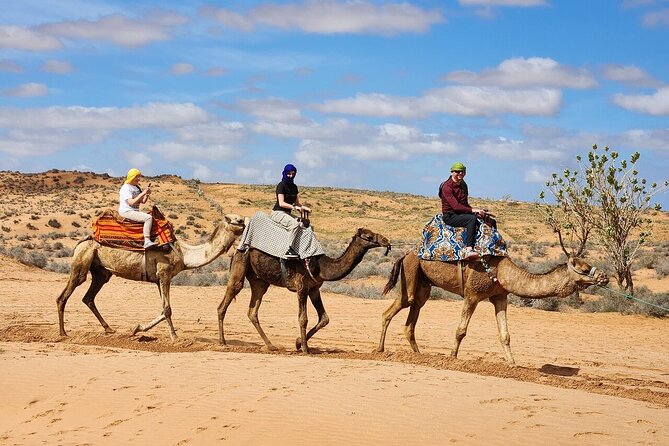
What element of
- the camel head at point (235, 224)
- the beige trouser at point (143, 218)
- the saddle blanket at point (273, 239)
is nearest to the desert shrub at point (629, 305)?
the saddle blanket at point (273, 239)

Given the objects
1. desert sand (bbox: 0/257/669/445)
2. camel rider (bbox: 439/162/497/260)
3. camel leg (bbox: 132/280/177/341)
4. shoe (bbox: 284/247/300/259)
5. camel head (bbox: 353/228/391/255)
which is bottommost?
desert sand (bbox: 0/257/669/445)

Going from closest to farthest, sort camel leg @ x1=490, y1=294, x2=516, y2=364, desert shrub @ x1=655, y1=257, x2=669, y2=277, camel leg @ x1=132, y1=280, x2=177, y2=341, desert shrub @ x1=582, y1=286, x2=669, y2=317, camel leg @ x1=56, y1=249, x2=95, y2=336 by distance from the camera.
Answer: camel leg @ x1=490, y1=294, x2=516, y2=364, camel leg @ x1=132, y1=280, x2=177, y2=341, camel leg @ x1=56, y1=249, x2=95, y2=336, desert shrub @ x1=582, y1=286, x2=669, y2=317, desert shrub @ x1=655, y1=257, x2=669, y2=277

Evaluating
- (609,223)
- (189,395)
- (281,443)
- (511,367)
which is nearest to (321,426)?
(281,443)

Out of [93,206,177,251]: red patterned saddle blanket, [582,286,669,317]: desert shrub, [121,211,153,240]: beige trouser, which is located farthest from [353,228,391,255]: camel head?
[582,286,669,317]: desert shrub

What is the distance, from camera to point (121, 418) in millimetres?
10719

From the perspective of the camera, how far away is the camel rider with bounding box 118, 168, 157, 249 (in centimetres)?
1577

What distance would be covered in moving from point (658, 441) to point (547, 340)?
983cm

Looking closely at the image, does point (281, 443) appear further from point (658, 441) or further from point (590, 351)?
point (590, 351)

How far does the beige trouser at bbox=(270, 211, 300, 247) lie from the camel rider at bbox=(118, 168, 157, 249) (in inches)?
94.8

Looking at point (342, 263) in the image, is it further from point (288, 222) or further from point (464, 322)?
point (464, 322)

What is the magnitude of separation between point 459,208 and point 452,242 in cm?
56

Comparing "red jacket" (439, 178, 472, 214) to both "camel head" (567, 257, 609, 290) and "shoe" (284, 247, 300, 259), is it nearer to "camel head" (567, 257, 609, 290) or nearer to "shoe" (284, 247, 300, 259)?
"camel head" (567, 257, 609, 290)

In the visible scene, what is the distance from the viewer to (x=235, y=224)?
51.4 ft

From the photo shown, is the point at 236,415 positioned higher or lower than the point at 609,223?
lower
